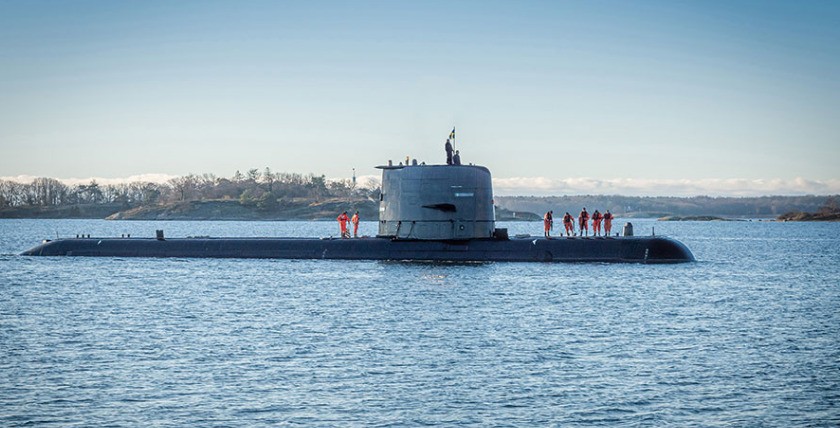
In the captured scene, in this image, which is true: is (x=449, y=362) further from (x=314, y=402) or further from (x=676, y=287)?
(x=676, y=287)

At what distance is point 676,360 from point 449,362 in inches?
188

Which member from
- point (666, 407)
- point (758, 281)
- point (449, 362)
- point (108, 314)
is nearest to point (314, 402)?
point (449, 362)

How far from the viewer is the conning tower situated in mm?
41344

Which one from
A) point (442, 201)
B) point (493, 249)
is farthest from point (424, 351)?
point (493, 249)

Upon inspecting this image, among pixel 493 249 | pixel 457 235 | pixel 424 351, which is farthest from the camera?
pixel 493 249

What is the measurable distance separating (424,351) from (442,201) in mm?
19860

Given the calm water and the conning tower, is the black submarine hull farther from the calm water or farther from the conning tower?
the calm water

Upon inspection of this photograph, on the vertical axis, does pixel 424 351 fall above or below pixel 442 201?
below

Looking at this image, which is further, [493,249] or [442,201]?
[493,249]

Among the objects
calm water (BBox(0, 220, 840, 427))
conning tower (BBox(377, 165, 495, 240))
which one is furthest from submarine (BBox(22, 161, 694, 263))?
calm water (BBox(0, 220, 840, 427))

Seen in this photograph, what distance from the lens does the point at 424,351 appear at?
71.8 ft

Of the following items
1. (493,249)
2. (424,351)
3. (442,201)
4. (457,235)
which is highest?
(442,201)

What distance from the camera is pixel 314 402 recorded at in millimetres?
16859

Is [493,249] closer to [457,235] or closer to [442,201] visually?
[457,235]
